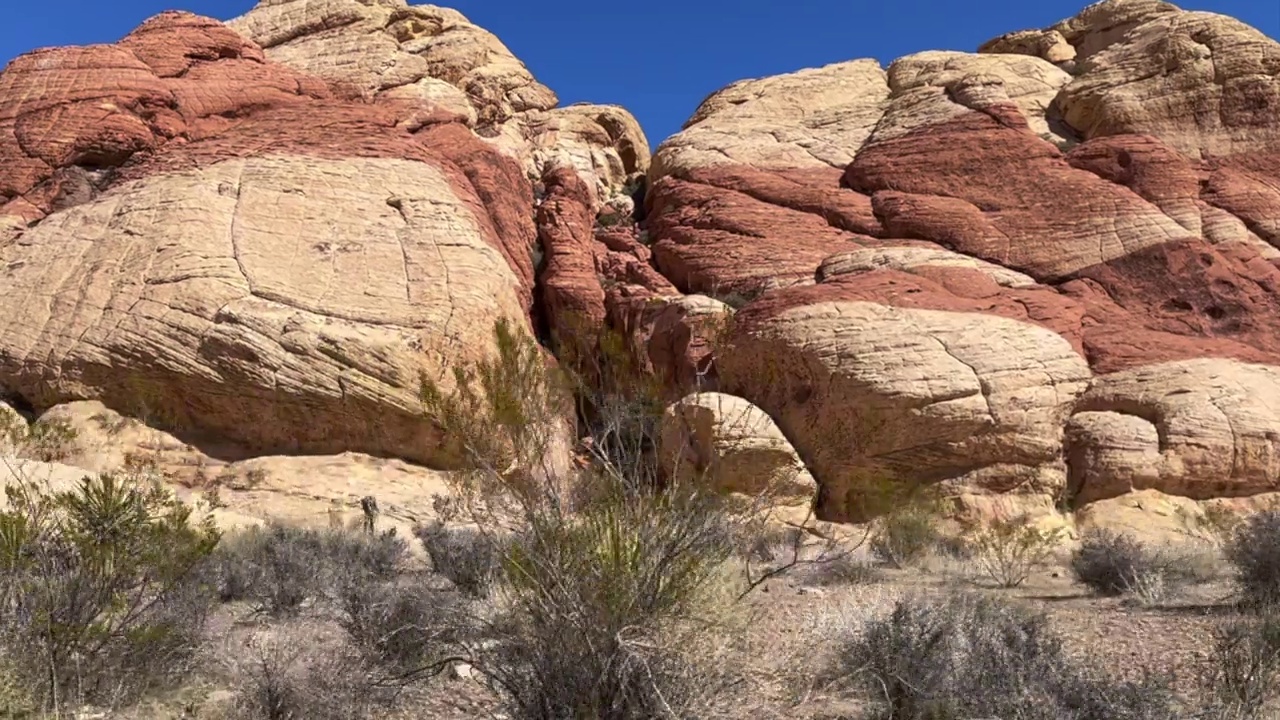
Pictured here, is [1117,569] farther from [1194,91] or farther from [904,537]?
[1194,91]

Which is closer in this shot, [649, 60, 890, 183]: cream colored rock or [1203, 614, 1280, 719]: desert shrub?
[1203, 614, 1280, 719]: desert shrub

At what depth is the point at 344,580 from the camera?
29.7ft

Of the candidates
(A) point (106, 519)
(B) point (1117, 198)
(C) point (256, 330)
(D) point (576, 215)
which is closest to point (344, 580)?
(A) point (106, 519)

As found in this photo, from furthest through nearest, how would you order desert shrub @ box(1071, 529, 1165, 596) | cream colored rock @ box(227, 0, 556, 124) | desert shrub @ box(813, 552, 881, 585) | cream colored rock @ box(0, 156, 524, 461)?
cream colored rock @ box(227, 0, 556, 124) → cream colored rock @ box(0, 156, 524, 461) → desert shrub @ box(813, 552, 881, 585) → desert shrub @ box(1071, 529, 1165, 596)

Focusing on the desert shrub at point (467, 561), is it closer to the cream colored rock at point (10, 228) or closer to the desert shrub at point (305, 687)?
the desert shrub at point (305, 687)

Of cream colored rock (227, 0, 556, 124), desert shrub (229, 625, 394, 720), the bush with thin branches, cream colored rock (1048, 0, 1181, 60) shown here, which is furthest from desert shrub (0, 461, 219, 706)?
cream colored rock (1048, 0, 1181, 60)

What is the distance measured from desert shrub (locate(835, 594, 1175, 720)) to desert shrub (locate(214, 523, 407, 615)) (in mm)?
5098

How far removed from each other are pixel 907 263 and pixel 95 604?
70.4 ft

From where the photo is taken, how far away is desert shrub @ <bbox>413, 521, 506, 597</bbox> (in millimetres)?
8938

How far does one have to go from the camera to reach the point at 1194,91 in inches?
1018

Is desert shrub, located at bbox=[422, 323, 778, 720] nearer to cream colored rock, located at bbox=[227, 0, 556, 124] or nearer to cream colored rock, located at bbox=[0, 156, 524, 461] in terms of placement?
cream colored rock, located at bbox=[0, 156, 524, 461]

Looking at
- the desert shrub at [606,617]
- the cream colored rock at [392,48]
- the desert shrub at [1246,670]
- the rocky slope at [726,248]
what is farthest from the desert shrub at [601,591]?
the cream colored rock at [392,48]

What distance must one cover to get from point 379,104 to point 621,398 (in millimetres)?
24603

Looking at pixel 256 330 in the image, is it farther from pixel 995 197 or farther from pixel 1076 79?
pixel 1076 79
